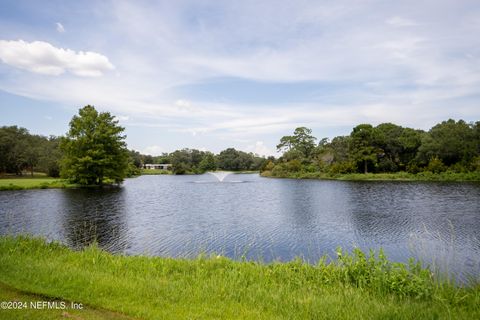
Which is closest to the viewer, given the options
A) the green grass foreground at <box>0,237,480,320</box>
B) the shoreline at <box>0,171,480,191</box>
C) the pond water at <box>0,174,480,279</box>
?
the green grass foreground at <box>0,237,480,320</box>

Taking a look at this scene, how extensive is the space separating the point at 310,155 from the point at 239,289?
89.6m

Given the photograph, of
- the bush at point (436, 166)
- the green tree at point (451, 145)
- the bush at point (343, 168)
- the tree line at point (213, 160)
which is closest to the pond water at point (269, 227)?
the bush at point (436, 166)

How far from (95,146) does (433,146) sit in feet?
203

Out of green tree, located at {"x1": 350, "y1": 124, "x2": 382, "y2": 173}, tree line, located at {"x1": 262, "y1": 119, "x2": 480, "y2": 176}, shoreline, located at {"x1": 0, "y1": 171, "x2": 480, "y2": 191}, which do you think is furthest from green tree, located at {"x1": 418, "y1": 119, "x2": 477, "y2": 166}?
green tree, located at {"x1": 350, "y1": 124, "x2": 382, "y2": 173}

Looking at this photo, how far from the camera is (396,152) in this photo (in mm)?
73938

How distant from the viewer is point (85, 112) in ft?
176

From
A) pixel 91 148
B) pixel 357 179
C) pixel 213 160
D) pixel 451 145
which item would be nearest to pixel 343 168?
pixel 357 179

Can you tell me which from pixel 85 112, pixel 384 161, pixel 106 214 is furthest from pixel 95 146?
pixel 384 161

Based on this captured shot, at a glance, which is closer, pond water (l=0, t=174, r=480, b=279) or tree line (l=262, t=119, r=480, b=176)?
pond water (l=0, t=174, r=480, b=279)

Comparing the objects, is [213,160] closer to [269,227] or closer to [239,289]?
[269,227]

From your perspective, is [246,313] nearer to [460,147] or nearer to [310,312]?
[310,312]

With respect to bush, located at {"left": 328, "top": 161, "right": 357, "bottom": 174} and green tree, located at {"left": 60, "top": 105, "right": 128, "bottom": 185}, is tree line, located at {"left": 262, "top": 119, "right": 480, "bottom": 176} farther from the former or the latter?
green tree, located at {"left": 60, "top": 105, "right": 128, "bottom": 185}

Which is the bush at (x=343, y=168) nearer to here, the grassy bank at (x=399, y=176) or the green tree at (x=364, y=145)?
the grassy bank at (x=399, y=176)

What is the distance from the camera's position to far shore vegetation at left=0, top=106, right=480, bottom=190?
173 ft
